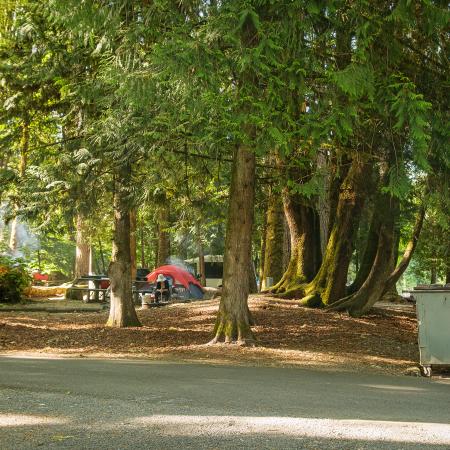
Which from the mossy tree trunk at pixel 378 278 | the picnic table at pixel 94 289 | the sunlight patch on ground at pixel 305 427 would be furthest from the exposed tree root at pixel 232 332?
the picnic table at pixel 94 289

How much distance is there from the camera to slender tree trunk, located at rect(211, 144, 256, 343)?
13.6 m

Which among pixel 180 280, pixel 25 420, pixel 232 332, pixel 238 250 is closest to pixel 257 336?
pixel 232 332

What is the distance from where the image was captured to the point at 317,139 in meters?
11.4

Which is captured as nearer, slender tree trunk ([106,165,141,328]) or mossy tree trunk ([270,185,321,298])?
slender tree trunk ([106,165,141,328])

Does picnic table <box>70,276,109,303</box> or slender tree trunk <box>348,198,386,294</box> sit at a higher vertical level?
slender tree trunk <box>348,198,386,294</box>

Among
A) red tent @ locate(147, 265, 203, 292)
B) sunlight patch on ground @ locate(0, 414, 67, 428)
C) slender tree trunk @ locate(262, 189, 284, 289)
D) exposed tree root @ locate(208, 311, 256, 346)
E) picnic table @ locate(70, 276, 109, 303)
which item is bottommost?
sunlight patch on ground @ locate(0, 414, 67, 428)

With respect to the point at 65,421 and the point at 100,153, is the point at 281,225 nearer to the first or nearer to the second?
the point at 100,153

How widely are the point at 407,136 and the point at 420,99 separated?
1660 mm

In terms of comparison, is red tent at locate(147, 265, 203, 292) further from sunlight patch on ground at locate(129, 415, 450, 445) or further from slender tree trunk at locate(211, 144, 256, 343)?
sunlight patch on ground at locate(129, 415, 450, 445)

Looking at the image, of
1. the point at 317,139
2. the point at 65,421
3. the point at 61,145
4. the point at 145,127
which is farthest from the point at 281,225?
the point at 65,421

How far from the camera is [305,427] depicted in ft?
21.8

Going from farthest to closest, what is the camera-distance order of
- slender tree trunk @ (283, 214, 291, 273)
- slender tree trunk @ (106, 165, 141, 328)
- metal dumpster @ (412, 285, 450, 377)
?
slender tree trunk @ (283, 214, 291, 273) → slender tree trunk @ (106, 165, 141, 328) → metal dumpster @ (412, 285, 450, 377)

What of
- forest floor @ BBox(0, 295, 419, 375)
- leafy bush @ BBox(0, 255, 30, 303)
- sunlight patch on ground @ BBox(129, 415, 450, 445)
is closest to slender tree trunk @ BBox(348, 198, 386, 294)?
forest floor @ BBox(0, 295, 419, 375)

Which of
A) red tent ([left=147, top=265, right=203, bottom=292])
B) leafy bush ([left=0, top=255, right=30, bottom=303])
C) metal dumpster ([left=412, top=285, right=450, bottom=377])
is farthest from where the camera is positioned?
red tent ([left=147, top=265, right=203, bottom=292])
